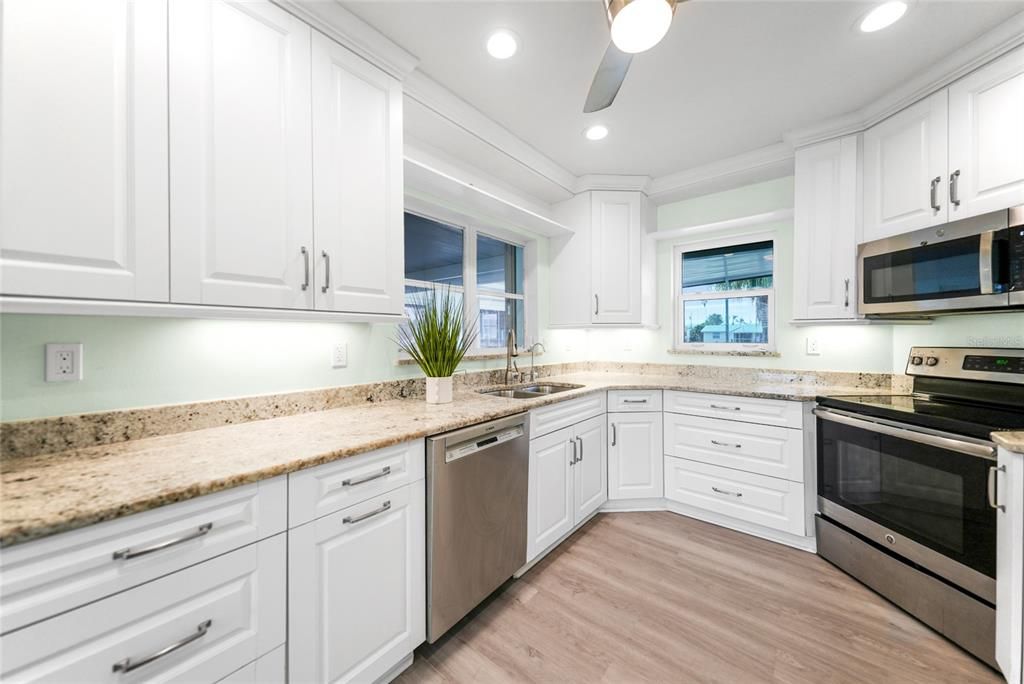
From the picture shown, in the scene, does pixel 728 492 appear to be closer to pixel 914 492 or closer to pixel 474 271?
pixel 914 492

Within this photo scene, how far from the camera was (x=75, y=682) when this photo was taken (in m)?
0.75

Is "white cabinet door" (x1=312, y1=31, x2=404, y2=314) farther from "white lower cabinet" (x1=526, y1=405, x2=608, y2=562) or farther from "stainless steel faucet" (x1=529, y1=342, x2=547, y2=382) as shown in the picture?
"stainless steel faucet" (x1=529, y1=342, x2=547, y2=382)

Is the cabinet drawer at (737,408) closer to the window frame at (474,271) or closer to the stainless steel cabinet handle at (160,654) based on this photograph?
the window frame at (474,271)

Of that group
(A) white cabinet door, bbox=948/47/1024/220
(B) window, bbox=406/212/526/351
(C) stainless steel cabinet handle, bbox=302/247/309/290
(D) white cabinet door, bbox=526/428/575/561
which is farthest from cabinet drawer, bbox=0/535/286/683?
(A) white cabinet door, bbox=948/47/1024/220

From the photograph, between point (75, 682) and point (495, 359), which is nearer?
point (75, 682)

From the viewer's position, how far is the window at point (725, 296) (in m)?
2.97

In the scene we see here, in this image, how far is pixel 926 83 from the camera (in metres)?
1.85

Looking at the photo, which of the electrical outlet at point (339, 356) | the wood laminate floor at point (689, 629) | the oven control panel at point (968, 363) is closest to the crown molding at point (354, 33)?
the electrical outlet at point (339, 356)

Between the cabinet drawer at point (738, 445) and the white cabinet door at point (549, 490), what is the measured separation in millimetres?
885

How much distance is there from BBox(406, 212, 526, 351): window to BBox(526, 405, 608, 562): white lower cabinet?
950 mm

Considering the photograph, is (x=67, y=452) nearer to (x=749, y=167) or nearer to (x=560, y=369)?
(x=560, y=369)

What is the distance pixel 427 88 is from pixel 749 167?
226 cm

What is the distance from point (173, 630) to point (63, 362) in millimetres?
889

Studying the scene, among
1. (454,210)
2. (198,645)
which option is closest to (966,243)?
(454,210)
